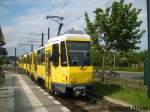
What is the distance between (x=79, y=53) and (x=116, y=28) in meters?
10.2

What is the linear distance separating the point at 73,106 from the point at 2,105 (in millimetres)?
3268

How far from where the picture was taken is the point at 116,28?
2891 cm

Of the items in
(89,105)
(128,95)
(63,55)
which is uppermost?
(63,55)

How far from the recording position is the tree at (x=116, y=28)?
29344mm

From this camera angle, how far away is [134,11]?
98.2 feet

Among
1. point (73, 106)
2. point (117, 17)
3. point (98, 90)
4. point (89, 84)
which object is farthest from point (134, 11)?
point (73, 106)

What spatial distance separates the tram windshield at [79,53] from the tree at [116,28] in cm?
984

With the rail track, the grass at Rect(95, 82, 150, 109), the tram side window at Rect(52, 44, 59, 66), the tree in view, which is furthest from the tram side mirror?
the tree

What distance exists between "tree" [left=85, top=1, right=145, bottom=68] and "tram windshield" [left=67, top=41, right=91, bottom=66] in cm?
984

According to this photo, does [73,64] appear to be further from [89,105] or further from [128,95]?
[128,95]

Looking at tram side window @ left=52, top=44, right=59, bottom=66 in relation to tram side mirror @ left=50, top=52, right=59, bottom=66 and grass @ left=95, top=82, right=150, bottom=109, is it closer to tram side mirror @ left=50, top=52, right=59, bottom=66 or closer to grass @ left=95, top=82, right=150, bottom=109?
tram side mirror @ left=50, top=52, right=59, bottom=66

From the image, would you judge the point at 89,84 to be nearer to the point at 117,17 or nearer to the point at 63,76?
the point at 63,76

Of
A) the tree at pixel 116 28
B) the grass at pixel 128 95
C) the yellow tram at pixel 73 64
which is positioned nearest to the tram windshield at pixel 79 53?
the yellow tram at pixel 73 64

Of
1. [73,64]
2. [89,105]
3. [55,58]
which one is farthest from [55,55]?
[89,105]
